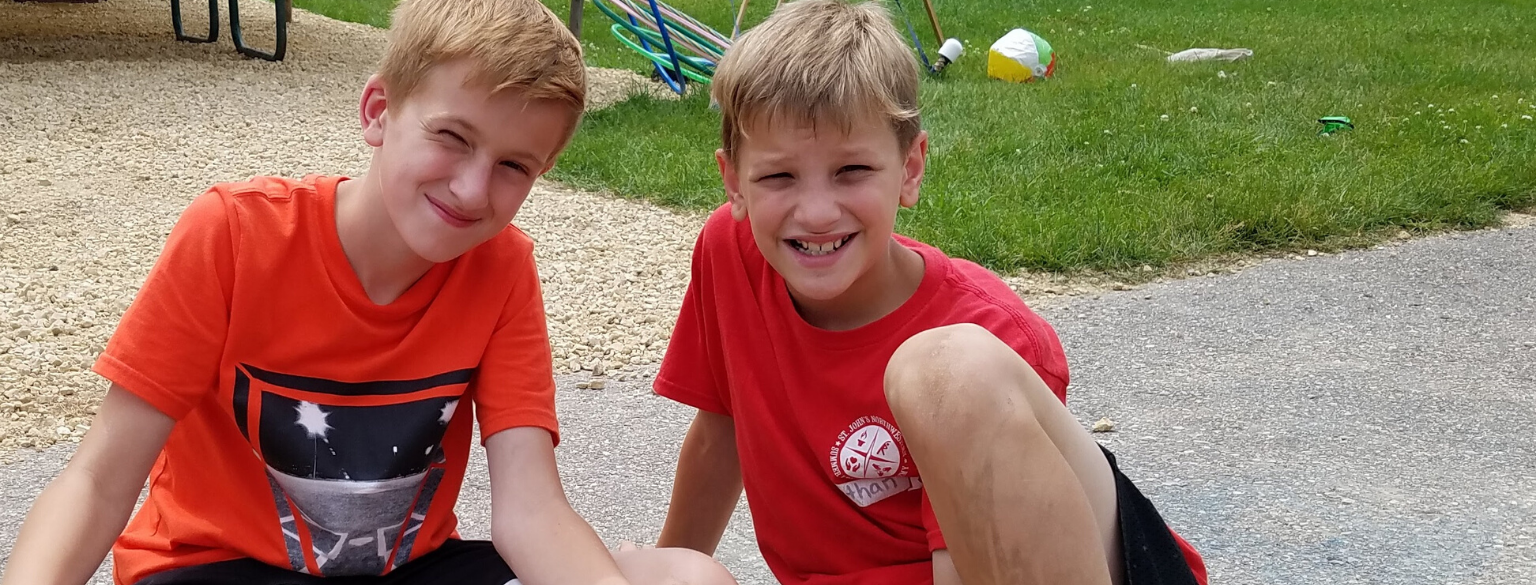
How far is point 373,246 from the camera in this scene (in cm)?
185

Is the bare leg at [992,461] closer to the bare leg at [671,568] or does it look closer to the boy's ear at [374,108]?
the bare leg at [671,568]

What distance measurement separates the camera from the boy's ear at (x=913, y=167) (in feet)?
6.19

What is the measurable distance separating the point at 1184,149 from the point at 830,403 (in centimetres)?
445

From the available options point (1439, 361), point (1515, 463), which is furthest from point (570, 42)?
point (1439, 361)

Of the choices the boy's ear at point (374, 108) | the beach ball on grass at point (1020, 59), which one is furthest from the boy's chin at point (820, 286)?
the beach ball on grass at point (1020, 59)

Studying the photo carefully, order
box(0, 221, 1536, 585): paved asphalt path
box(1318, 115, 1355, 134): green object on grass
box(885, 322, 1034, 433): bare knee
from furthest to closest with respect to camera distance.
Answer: box(1318, 115, 1355, 134): green object on grass < box(0, 221, 1536, 585): paved asphalt path < box(885, 322, 1034, 433): bare knee

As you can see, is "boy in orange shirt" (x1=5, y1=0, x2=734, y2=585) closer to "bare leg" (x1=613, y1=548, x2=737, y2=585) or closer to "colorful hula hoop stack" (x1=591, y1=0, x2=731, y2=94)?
"bare leg" (x1=613, y1=548, x2=737, y2=585)

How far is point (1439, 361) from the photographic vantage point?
11.8ft

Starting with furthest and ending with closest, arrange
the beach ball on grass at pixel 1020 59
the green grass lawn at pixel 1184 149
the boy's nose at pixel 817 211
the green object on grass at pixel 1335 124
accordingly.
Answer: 1. the beach ball on grass at pixel 1020 59
2. the green object on grass at pixel 1335 124
3. the green grass lawn at pixel 1184 149
4. the boy's nose at pixel 817 211

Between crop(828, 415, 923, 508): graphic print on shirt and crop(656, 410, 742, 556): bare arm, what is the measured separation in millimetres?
360

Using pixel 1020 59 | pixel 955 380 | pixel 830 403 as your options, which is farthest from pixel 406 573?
pixel 1020 59

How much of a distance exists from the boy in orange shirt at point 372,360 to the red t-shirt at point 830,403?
15 centimetres

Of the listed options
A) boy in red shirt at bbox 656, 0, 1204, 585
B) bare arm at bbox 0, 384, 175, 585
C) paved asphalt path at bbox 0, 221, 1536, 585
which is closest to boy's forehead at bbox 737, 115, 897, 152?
boy in red shirt at bbox 656, 0, 1204, 585

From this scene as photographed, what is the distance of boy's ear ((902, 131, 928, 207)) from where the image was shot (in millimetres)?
1888
